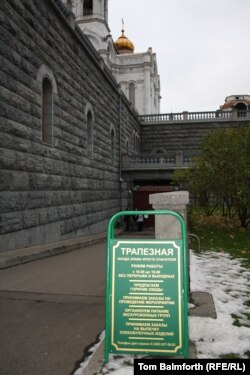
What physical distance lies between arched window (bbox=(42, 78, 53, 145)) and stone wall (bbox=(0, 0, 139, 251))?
182 mm

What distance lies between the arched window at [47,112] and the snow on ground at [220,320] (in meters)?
6.78

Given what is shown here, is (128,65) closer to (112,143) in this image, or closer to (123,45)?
(123,45)

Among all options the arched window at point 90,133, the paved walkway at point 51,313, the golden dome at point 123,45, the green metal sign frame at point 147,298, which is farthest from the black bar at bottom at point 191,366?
the golden dome at point 123,45

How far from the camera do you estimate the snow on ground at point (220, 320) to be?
126 inches

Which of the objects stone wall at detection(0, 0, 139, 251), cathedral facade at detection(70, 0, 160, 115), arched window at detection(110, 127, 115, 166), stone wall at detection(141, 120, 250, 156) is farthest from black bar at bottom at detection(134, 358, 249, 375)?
cathedral facade at detection(70, 0, 160, 115)

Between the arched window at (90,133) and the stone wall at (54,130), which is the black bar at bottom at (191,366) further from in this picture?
the arched window at (90,133)

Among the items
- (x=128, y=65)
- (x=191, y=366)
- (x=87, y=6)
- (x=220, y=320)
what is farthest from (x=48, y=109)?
(x=128, y=65)

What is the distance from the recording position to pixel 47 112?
1171 centimetres

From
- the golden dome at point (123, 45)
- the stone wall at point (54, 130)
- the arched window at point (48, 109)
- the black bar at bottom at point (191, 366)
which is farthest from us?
the golden dome at point (123, 45)

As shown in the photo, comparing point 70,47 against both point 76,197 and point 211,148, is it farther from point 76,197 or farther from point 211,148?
point 211,148

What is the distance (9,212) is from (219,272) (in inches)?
208

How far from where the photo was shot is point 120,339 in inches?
119

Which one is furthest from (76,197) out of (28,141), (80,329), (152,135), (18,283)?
(152,135)

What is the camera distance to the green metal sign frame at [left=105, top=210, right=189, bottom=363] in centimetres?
294
